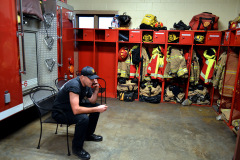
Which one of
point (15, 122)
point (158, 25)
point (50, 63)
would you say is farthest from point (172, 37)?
point (15, 122)

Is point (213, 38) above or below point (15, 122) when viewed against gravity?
above

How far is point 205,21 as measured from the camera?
5.09 m

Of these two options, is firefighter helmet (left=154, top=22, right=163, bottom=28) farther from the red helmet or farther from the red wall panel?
the red wall panel

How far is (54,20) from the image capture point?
4.26 m

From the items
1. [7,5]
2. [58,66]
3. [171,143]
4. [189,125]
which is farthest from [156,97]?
[7,5]

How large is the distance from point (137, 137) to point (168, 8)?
12.6 ft

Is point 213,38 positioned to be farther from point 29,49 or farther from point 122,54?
point 29,49

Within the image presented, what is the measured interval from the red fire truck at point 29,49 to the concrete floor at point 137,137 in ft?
2.00

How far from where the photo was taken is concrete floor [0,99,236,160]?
2.98 meters

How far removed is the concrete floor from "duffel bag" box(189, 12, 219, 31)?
7.17 ft

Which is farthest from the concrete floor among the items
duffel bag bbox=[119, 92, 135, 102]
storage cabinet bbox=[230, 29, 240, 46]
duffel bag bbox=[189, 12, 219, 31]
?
duffel bag bbox=[189, 12, 219, 31]

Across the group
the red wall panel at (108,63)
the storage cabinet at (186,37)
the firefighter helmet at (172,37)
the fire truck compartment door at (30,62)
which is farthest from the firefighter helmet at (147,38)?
the fire truck compartment door at (30,62)

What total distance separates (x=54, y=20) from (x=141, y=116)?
112 inches

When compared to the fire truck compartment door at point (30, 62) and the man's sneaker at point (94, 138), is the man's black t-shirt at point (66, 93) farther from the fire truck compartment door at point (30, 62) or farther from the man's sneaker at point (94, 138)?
the fire truck compartment door at point (30, 62)
